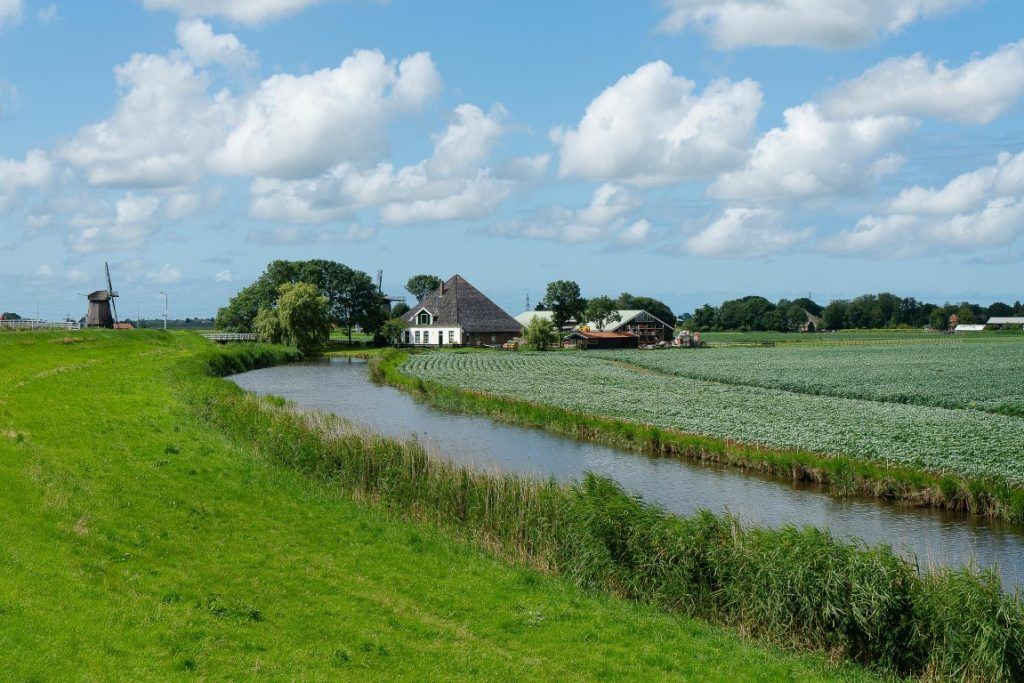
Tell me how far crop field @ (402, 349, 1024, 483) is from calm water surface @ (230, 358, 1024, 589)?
2.80 metres

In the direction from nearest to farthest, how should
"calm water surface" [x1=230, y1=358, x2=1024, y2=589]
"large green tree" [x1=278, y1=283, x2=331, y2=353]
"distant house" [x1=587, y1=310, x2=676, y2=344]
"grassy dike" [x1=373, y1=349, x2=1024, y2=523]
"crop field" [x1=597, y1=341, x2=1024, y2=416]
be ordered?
"calm water surface" [x1=230, y1=358, x2=1024, y2=589] → "grassy dike" [x1=373, y1=349, x2=1024, y2=523] → "crop field" [x1=597, y1=341, x2=1024, y2=416] → "large green tree" [x1=278, y1=283, x2=331, y2=353] → "distant house" [x1=587, y1=310, x2=676, y2=344]

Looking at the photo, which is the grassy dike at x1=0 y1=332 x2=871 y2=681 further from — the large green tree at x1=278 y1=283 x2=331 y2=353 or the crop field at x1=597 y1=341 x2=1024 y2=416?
the large green tree at x1=278 y1=283 x2=331 y2=353

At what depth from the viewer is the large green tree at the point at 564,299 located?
127 metres

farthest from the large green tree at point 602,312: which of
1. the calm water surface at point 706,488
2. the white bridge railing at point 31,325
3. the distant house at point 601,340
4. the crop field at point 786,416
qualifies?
the calm water surface at point 706,488

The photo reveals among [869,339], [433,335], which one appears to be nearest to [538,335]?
[433,335]

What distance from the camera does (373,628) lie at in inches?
474

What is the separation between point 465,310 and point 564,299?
657 inches

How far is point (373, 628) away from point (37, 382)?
28689mm

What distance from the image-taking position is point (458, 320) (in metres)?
116

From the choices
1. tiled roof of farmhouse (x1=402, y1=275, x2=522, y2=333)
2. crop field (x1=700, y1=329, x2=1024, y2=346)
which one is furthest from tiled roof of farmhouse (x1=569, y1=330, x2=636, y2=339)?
crop field (x1=700, y1=329, x2=1024, y2=346)

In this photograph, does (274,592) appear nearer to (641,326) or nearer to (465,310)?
(465,310)

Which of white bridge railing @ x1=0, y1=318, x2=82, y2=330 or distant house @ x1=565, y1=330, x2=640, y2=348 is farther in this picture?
distant house @ x1=565, y1=330, x2=640, y2=348

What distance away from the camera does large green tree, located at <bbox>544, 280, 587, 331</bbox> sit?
12712 centimetres

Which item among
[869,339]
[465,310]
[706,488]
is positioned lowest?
[706,488]
